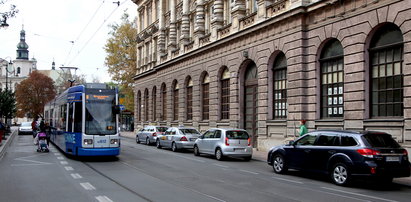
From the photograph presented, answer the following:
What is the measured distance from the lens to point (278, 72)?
2320 centimetres

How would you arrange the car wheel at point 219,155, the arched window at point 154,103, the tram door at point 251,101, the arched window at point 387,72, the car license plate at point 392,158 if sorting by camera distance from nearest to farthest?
the car license plate at point 392,158 < the arched window at point 387,72 < the car wheel at point 219,155 < the tram door at point 251,101 < the arched window at point 154,103

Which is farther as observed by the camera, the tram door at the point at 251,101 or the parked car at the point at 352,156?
the tram door at the point at 251,101

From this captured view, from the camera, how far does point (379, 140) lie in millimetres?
11773

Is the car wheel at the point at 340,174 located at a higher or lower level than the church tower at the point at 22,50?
lower

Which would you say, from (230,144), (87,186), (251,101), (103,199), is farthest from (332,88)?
(103,199)

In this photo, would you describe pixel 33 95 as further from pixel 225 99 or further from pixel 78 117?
pixel 78 117

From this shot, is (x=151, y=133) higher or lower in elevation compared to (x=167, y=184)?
higher

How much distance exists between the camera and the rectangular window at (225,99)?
28.4 m

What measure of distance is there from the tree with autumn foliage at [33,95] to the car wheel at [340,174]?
Answer: 256ft

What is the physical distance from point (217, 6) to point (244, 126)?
351 inches

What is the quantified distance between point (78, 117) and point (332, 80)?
1161 cm

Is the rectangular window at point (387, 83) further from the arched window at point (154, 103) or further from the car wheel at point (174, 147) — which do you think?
the arched window at point (154, 103)

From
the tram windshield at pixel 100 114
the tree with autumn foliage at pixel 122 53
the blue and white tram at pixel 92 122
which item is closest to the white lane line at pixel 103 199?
the blue and white tram at pixel 92 122

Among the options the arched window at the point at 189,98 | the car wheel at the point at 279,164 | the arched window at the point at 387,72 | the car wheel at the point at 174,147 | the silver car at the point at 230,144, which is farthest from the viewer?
the arched window at the point at 189,98
